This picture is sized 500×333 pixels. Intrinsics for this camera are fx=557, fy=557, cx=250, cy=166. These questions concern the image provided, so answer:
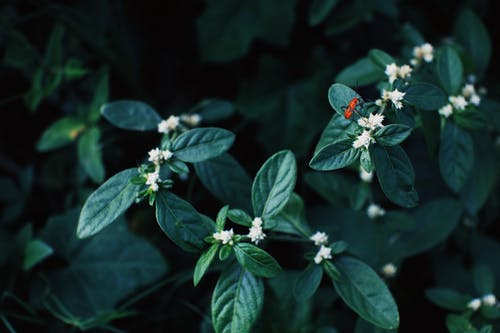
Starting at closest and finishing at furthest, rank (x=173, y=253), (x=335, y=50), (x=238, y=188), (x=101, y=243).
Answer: (x=238, y=188)
(x=101, y=243)
(x=173, y=253)
(x=335, y=50)

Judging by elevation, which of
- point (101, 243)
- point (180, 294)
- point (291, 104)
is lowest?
point (180, 294)

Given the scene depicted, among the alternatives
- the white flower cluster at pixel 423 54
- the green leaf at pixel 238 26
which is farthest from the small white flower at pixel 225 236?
the green leaf at pixel 238 26

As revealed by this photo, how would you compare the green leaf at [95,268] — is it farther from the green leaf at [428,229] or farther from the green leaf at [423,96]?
the green leaf at [423,96]

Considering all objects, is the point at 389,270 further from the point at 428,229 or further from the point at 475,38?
the point at 475,38

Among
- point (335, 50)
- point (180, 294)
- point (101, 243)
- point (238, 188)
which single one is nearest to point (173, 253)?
point (180, 294)

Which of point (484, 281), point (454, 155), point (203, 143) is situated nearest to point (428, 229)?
point (484, 281)

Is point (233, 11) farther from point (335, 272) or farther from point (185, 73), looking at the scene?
point (335, 272)
